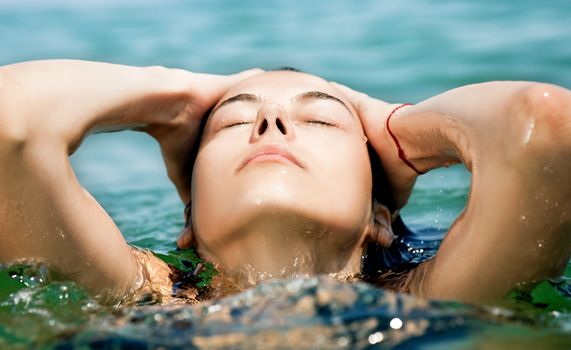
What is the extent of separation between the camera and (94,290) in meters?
3.10

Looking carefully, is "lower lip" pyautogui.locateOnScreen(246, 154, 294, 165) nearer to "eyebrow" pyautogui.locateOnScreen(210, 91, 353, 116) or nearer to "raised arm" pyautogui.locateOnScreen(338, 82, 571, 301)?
"eyebrow" pyautogui.locateOnScreen(210, 91, 353, 116)

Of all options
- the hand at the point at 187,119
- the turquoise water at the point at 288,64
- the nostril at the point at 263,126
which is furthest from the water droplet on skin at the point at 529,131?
the hand at the point at 187,119

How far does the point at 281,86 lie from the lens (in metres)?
3.69

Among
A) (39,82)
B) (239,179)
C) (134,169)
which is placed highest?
(39,82)

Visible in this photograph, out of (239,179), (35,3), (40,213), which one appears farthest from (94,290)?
(35,3)

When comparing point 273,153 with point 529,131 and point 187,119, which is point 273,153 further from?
point 529,131

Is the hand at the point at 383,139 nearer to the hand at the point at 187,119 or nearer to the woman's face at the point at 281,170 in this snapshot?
the woman's face at the point at 281,170

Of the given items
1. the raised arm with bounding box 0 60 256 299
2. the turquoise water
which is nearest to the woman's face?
the raised arm with bounding box 0 60 256 299

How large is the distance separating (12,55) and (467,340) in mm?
7849

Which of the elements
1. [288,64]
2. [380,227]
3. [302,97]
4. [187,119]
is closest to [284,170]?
[302,97]

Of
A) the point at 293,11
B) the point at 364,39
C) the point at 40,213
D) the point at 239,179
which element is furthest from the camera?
the point at 293,11

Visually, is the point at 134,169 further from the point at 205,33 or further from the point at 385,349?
the point at 385,349

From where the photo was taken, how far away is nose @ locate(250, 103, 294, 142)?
340 cm

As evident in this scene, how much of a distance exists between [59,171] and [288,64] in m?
5.67
